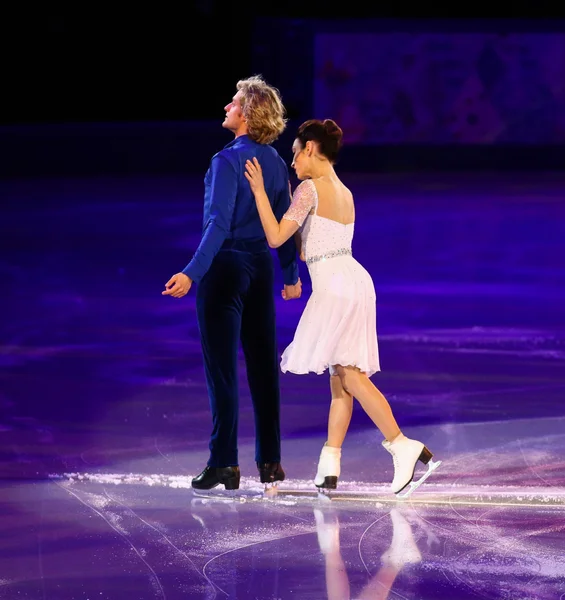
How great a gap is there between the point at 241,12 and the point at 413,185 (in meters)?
6.73

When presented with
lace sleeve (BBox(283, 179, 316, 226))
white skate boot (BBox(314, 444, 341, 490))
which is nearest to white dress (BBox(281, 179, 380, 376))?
lace sleeve (BBox(283, 179, 316, 226))

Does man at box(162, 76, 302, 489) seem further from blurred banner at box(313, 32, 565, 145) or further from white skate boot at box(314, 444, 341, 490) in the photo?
blurred banner at box(313, 32, 565, 145)

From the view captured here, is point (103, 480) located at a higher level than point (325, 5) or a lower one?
lower

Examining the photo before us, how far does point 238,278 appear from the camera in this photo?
4734 millimetres

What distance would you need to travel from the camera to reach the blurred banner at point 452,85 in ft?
58.6

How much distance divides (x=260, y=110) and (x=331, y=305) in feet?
2.62

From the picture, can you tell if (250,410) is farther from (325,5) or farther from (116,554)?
(325,5)

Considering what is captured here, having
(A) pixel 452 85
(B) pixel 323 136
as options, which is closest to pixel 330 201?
(B) pixel 323 136

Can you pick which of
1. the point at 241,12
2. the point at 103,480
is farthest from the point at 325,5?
the point at 103,480

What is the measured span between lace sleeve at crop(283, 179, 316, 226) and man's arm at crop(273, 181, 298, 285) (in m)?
0.16

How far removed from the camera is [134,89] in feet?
67.8

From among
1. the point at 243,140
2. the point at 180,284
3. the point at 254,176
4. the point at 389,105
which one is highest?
the point at 243,140

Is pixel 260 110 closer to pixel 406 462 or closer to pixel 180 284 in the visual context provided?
pixel 180 284

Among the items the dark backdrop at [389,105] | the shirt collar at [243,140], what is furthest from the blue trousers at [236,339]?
the dark backdrop at [389,105]
